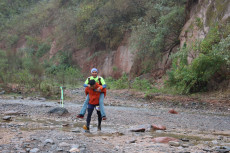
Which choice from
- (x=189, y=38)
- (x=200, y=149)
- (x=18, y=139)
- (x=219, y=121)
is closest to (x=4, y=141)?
(x=18, y=139)

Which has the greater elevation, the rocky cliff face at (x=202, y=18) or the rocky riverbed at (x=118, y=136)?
the rocky cliff face at (x=202, y=18)

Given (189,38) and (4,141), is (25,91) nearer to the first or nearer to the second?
(189,38)

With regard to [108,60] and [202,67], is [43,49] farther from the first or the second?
[202,67]

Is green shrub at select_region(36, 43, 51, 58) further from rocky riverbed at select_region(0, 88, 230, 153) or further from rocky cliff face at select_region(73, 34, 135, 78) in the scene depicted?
rocky riverbed at select_region(0, 88, 230, 153)

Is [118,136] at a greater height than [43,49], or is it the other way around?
[43,49]

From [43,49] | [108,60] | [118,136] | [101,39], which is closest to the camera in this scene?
[118,136]

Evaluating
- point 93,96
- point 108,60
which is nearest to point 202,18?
point 93,96

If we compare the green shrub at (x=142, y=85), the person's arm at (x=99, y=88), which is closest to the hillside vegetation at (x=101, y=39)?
the green shrub at (x=142, y=85)

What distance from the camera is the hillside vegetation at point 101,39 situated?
1586 cm

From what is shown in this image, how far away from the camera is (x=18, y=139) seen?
585 cm

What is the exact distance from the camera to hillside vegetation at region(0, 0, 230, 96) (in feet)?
52.0

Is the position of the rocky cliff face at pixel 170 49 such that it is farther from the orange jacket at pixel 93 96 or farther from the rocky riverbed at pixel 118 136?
the orange jacket at pixel 93 96

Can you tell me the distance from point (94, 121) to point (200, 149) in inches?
195

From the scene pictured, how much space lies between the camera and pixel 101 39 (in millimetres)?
33344
